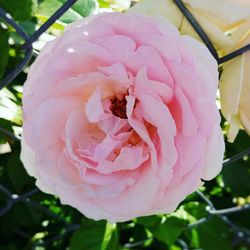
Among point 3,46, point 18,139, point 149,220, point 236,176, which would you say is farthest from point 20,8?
point 236,176

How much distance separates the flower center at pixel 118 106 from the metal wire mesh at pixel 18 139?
8cm

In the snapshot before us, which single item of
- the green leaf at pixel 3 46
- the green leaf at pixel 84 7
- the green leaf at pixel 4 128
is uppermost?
the green leaf at pixel 84 7

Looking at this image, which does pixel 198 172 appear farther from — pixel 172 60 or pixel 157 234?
pixel 157 234

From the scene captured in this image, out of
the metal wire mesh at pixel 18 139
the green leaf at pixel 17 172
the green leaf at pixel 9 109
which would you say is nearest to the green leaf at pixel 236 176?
the metal wire mesh at pixel 18 139

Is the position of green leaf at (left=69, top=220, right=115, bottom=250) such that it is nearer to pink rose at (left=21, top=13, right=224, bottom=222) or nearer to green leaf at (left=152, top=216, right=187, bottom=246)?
green leaf at (left=152, top=216, right=187, bottom=246)

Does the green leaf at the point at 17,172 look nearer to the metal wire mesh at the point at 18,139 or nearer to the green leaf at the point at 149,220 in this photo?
the metal wire mesh at the point at 18,139

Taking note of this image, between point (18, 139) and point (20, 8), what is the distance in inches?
6.4

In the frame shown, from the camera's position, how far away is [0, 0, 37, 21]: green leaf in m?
0.63

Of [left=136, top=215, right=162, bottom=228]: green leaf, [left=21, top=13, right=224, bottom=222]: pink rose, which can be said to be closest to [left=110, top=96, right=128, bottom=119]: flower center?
[left=21, top=13, right=224, bottom=222]: pink rose

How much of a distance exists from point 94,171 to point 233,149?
42 centimetres

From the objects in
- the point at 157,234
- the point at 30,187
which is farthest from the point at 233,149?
the point at 30,187

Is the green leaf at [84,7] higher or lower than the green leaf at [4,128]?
higher

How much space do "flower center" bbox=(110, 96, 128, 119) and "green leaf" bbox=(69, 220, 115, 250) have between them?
31cm

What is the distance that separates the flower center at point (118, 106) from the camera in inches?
21.0
